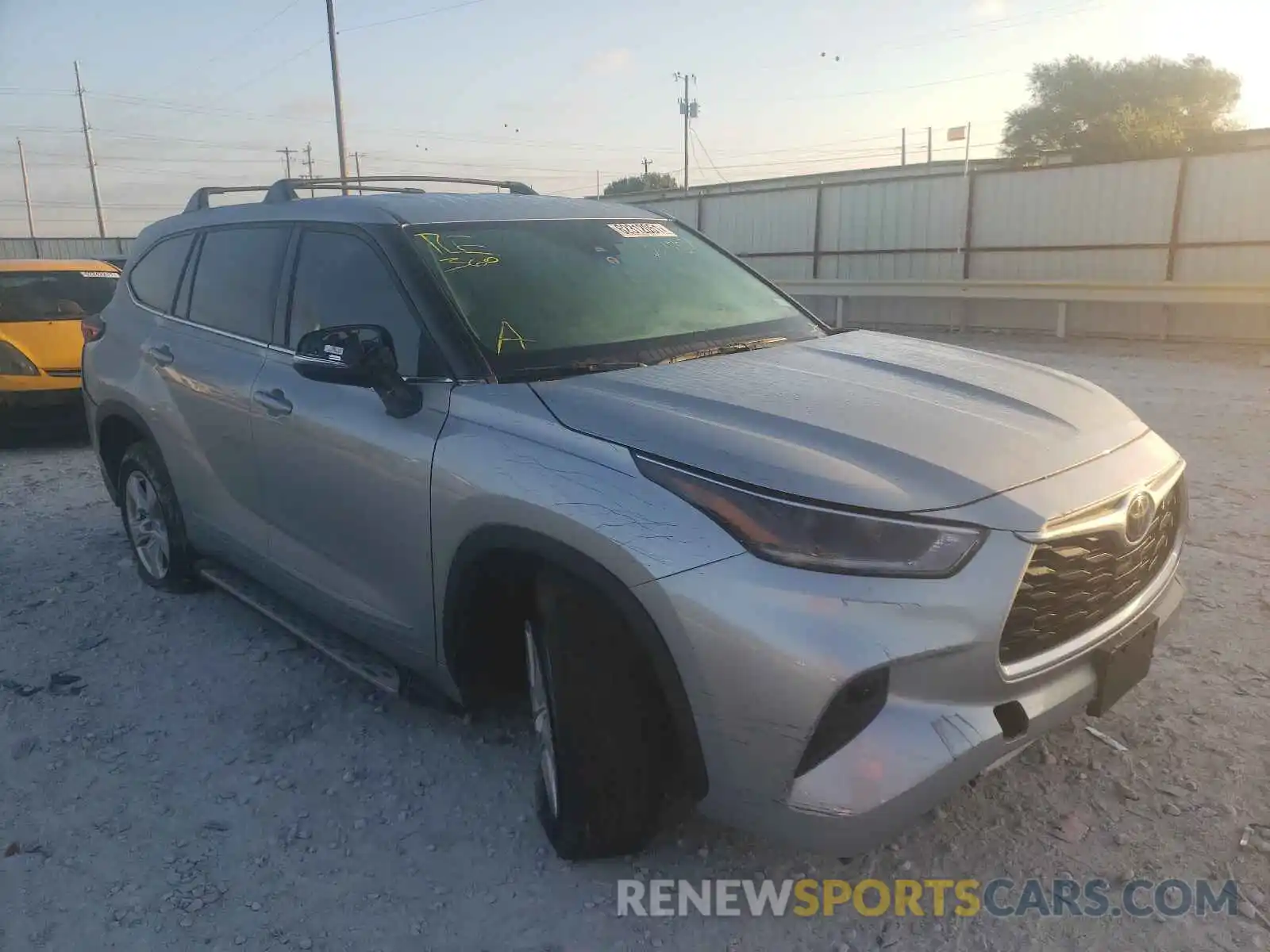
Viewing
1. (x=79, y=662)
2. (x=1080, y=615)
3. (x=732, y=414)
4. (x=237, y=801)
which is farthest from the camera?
(x=79, y=662)

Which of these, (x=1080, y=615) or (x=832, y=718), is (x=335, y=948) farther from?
(x=1080, y=615)

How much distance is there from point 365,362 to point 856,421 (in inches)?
55.7

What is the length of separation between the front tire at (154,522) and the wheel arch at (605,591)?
2.28 meters

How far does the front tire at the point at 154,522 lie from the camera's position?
438 cm

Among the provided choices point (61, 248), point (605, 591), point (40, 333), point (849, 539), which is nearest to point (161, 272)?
point (605, 591)

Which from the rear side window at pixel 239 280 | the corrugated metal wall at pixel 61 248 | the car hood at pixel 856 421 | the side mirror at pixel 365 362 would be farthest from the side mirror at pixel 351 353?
the corrugated metal wall at pixel 61 248

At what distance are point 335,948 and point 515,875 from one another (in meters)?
0.49

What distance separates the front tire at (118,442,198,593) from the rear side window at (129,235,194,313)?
0.68 m

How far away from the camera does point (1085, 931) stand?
7.59ft

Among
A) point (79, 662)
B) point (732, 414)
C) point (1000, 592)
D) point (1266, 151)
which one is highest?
point (1266, 151)

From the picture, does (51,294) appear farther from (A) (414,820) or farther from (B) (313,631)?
(A) (414,820)

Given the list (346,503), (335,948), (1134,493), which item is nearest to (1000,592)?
(1134,493)

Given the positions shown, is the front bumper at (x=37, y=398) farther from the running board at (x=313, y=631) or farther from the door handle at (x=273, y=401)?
the door handle at (x=273, y=401)

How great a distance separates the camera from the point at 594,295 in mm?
3309
